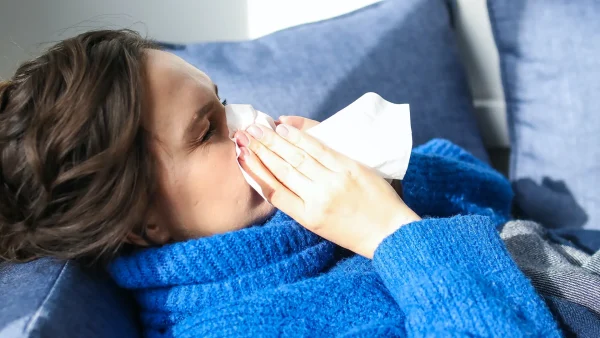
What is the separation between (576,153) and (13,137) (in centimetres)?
104

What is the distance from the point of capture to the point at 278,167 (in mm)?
802

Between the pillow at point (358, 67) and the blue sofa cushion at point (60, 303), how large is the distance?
1.89 feet

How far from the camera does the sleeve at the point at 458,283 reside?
674 mm

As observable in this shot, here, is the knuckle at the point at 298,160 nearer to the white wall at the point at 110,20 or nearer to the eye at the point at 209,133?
the eye at the point at 209,133

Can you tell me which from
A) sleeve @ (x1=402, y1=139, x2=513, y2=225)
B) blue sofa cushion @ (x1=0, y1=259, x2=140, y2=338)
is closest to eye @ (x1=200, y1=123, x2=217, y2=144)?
blue sofa cushion @ (x1=0, y1=259, x2=140, y2=338)

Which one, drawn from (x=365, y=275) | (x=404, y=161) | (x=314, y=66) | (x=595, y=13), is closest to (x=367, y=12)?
(x=314, y=66)

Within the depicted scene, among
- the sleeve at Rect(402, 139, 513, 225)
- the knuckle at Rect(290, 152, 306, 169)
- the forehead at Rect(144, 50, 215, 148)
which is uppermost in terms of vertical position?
the forehead at Rect(144, 50, 215, 148)

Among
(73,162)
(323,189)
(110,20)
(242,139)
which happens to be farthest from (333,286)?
(110,20)

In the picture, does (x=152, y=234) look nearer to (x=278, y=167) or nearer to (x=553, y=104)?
(x=278, y=167)

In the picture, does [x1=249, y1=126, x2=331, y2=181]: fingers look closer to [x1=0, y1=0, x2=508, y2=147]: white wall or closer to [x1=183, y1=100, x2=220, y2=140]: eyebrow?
[x1=183, y1=100, x2=220, y2=140]: eyebrow

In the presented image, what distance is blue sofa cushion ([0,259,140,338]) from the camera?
61 cm

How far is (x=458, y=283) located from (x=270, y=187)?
0.92ft

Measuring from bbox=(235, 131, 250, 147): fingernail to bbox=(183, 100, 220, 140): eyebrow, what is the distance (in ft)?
0.18

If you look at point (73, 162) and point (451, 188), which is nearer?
point (73, 162)
